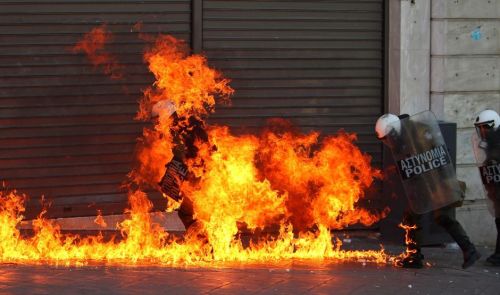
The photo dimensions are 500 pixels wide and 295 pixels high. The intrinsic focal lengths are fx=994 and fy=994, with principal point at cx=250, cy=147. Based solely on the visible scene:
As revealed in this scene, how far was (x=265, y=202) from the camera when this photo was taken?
9906 mm

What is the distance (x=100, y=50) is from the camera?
35.3 ft

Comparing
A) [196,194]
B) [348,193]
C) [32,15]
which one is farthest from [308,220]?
[32,15]

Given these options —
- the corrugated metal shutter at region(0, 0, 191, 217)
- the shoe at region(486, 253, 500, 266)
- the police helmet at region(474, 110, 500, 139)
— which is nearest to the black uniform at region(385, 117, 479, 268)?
the shoe at region(486, 253, 500, 266)

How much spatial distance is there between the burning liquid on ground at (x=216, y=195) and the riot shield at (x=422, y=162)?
819 millimetres

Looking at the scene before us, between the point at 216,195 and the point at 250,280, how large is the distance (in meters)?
1.26

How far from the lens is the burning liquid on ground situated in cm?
952

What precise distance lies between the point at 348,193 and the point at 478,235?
275 centimetres

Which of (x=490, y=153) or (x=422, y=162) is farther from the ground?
(x=490, y=153)

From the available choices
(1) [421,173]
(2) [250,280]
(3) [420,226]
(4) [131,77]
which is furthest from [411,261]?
(4) [131,77]

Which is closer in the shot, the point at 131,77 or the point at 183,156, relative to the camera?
the point at 183,156

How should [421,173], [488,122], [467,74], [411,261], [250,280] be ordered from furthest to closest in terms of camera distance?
[467,74], [488,122], [411,261], [421,173], [250,280]

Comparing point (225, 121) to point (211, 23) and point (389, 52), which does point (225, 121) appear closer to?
point (211, 23)

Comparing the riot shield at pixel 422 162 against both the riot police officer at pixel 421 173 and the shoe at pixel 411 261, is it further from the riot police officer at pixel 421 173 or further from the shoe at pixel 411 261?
the shoe at pixel 411 261

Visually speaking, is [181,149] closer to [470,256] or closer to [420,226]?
[420,226]
